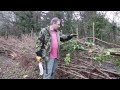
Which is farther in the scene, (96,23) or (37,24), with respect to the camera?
(37,24)

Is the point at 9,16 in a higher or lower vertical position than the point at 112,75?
higher

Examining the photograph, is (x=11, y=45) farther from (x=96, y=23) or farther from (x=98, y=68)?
(x=96, y=23)

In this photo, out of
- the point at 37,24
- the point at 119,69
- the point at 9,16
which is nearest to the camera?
the point at 119,69

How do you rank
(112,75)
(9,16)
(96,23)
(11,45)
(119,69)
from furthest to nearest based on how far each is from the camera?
1. (9,16)
2. (96,23)
3. (11,45)
4. (119,69)
5. (112,75)

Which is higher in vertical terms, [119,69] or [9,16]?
[9,16]

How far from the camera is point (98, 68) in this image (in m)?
6.77

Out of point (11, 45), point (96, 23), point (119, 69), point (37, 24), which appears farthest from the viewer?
point (37, 24)

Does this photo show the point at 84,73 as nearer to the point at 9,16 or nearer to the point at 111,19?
the point at 111,19

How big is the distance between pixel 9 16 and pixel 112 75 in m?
19.2
